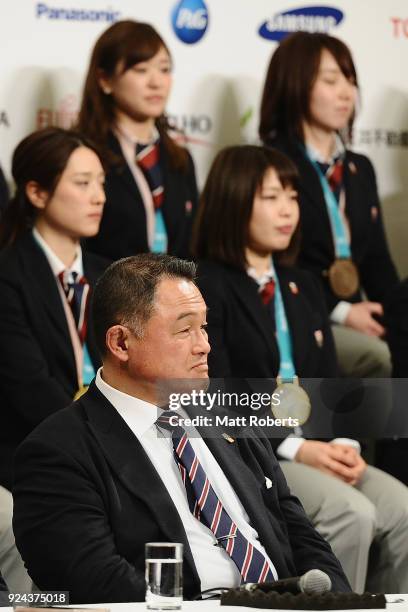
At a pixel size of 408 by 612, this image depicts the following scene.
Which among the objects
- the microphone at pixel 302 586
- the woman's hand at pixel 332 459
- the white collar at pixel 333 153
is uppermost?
the white collar at pixel 333 153

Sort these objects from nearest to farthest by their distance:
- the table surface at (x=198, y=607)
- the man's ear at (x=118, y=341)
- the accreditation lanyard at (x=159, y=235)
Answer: the table surface at (x=198, y=607) → the man's ear at (x=118, y=341) → the accreditation lanyard at (x=159, y=235)

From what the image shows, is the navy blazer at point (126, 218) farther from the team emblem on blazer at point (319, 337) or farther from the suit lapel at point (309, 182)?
the team emblem on blazer at point (319, 337)

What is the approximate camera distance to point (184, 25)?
4969 mm

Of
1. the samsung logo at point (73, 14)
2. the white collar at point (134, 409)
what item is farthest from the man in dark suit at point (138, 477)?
the samsung logo at point (73, 14)

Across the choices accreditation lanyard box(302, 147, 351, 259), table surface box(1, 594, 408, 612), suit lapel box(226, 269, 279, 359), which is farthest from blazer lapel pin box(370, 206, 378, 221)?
table surface box(1, 594, 408, 612)

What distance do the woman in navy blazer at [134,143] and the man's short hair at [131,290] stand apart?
5.90 feet

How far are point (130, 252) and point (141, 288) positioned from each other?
1869 millimetres

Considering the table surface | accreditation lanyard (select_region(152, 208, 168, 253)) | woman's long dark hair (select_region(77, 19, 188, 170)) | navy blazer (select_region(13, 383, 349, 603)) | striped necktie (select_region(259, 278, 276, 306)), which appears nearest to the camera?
the table surface

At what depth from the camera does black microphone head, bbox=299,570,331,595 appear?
84.2 inches

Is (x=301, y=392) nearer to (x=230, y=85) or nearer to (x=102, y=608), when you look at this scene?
(x=102, y=608)

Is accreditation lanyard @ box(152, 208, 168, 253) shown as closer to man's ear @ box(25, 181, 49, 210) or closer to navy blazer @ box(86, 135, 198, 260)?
navy blazer @ box(86, 135, 198, 260)

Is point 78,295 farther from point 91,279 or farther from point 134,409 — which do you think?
point 134,409

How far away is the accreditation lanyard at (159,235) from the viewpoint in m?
4.57

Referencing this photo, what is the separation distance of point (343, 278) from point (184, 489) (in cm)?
231
